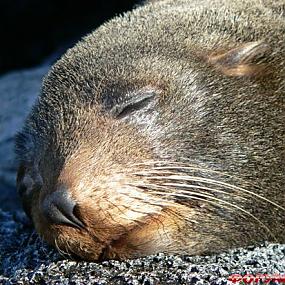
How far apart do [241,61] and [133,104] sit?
24.3 inches

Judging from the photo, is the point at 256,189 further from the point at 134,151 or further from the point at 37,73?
the point at 37,73

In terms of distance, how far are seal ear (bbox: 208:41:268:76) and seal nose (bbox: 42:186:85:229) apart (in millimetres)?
1095

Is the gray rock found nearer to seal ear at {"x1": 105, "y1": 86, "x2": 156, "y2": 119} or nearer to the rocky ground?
the rocky ground

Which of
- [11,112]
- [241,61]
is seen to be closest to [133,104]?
[241,61]

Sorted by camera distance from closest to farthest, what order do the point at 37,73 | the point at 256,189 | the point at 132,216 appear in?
the point at 132,216 < the point at 256,189 < the point at 37,73

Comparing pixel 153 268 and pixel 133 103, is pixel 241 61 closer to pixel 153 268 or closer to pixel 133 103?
pixel 133 103

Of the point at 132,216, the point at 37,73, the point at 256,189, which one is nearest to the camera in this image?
the point at 132,216

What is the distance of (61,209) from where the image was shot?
3615mm

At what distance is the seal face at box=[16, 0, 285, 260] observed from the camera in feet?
12.3

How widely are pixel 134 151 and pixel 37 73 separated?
4.21m

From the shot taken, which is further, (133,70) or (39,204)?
(133,70)

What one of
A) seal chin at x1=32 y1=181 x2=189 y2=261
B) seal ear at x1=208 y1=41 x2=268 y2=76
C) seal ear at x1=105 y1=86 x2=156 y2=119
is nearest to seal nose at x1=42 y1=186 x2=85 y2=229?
seal chin at x1=32 y1=181 x2=189 y2=261

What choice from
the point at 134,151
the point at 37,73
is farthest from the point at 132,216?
the point at 37,73

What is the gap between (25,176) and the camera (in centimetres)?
424
